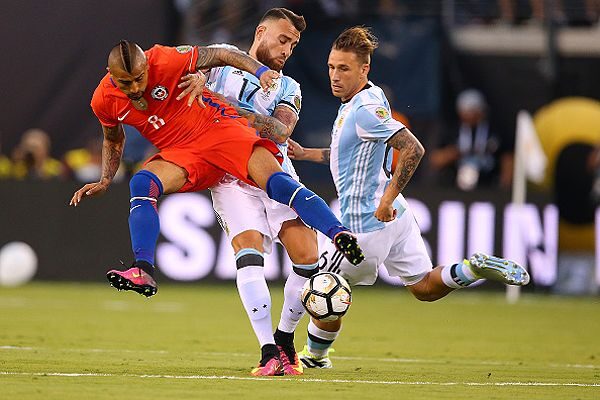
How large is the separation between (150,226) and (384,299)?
919cm

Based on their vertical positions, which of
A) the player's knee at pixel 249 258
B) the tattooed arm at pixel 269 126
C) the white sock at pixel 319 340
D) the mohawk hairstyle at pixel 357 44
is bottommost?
the white sock at pixel 319 340

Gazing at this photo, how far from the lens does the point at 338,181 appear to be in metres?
8.91

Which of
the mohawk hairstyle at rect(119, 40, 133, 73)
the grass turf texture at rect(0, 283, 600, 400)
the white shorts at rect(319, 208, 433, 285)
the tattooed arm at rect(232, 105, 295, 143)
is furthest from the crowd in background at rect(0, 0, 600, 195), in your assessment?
the mohawk hairstyle at rect(119, 40, 133, 73)

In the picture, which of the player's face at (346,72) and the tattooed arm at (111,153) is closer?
the tattooed arm at (111,153)

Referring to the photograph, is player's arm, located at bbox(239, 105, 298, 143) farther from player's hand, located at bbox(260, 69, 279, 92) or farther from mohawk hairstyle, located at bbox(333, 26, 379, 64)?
mohawk hairstyle, located at bbox(333, 26, 379, 64)

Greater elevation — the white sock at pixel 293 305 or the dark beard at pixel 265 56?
the dark beard at pixel 265 56

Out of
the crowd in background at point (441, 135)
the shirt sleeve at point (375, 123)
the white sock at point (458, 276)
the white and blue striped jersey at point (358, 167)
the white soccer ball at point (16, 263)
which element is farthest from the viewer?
the crowd in background at point (441, 135)

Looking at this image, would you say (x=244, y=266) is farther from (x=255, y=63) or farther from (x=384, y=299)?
(x=384, y=299)

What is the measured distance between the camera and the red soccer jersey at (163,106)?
312 inches

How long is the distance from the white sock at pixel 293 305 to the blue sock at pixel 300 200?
70cm

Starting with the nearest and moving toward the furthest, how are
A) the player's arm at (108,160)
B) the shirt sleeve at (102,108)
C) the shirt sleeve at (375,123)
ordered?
1. the shirt sleeve at (102,108)
2. the player's arm at (108,160)
3. the shirt sleeve at (375,123)

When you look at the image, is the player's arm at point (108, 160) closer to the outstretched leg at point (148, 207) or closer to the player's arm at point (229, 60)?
the outstretched leg at point (148, 207)

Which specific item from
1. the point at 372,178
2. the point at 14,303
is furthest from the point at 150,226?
the point at 14,303

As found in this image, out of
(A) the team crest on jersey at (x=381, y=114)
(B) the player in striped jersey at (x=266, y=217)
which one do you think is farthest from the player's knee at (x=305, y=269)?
(A) the team crest on jersey at (x=381, y=114)
